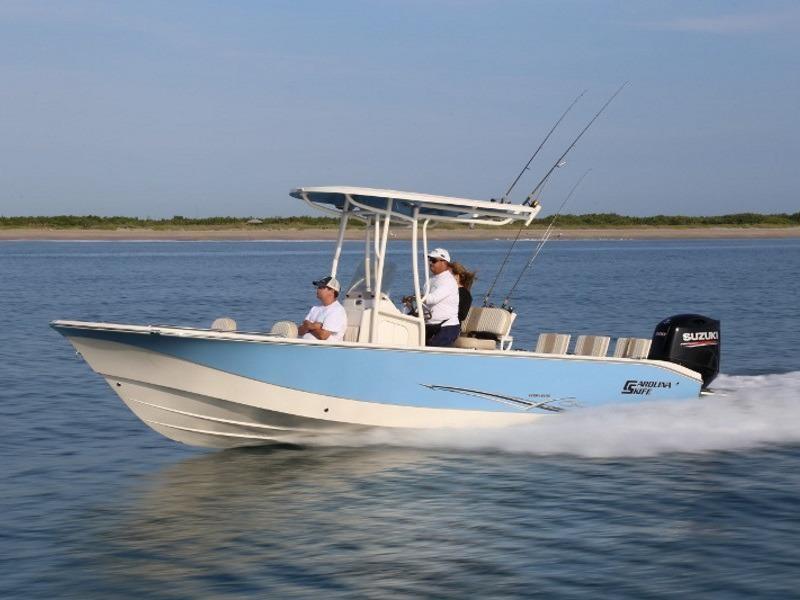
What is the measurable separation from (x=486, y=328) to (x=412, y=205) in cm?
150

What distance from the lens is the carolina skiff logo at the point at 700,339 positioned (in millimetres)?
11883

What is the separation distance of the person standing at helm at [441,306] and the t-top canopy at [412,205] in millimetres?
401

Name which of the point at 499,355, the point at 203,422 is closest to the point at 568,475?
the point at 499,355

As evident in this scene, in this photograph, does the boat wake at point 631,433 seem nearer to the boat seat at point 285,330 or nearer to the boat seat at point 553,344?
the boat seat at point 553,344

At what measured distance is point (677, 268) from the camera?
54.0 meters

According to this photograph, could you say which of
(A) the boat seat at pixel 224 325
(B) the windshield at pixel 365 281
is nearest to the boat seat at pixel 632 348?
(B) the windshield at pixel 365 281

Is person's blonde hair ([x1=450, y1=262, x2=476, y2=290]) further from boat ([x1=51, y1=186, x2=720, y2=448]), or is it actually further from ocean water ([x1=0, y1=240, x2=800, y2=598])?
ocean water ([x1=0, y1=240, x2=800, y2=598])

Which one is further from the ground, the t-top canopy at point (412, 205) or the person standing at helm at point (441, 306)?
the t-top canopy at point (412, 205)

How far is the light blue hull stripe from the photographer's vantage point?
10.1m

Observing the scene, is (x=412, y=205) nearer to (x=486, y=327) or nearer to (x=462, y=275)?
(x=462, y=275)

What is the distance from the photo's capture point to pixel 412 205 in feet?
35.7

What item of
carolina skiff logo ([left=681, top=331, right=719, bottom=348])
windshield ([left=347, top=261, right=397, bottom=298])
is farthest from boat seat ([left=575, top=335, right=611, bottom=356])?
windshield ([left=347, top=261, right=397, bottom=298])

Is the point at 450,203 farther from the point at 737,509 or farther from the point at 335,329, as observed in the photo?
the point at 737,509

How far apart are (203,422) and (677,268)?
45.6 m
